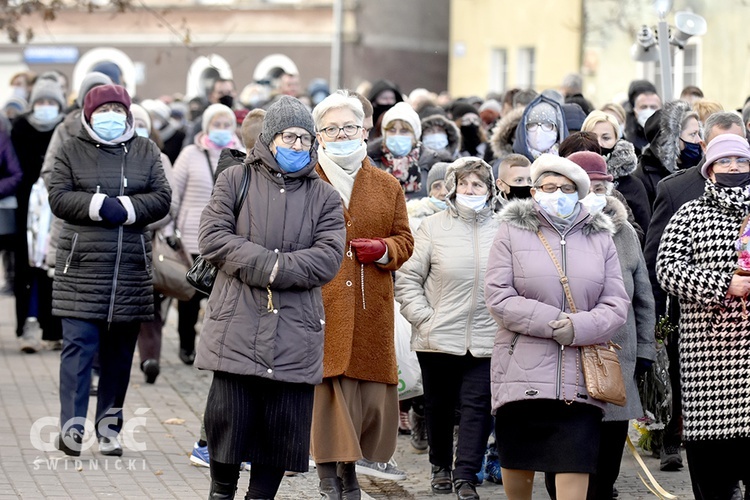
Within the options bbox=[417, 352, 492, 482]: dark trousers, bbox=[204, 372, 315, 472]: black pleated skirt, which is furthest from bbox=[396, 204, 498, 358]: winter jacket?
bbox=[204, 372, 315, 472]: black pleated skirt

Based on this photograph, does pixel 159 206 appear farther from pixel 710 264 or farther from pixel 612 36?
pixel 612 36

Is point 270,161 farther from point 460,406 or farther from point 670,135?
point 670,135

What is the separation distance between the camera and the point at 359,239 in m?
8.09

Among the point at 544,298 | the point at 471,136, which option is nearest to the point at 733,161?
the point at 544,298

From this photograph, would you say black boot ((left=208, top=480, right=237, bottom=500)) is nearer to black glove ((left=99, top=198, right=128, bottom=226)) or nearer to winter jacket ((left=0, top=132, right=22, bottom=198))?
black glove ((left=99, top=198, right=128, bottom=226))

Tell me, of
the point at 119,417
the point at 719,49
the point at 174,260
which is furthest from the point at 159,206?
the point at 719,49

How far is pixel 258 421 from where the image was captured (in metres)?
7.19

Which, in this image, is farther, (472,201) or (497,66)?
(497,66)

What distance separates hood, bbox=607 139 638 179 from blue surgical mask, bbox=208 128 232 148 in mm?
3840

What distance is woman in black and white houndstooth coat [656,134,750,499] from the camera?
7539mm

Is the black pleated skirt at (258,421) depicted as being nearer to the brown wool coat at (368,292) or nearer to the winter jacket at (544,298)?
the brown wool coat at (368,292)

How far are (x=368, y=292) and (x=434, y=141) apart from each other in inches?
160

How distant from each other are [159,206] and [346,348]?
5.87ft

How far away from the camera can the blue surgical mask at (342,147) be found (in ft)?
26.6
